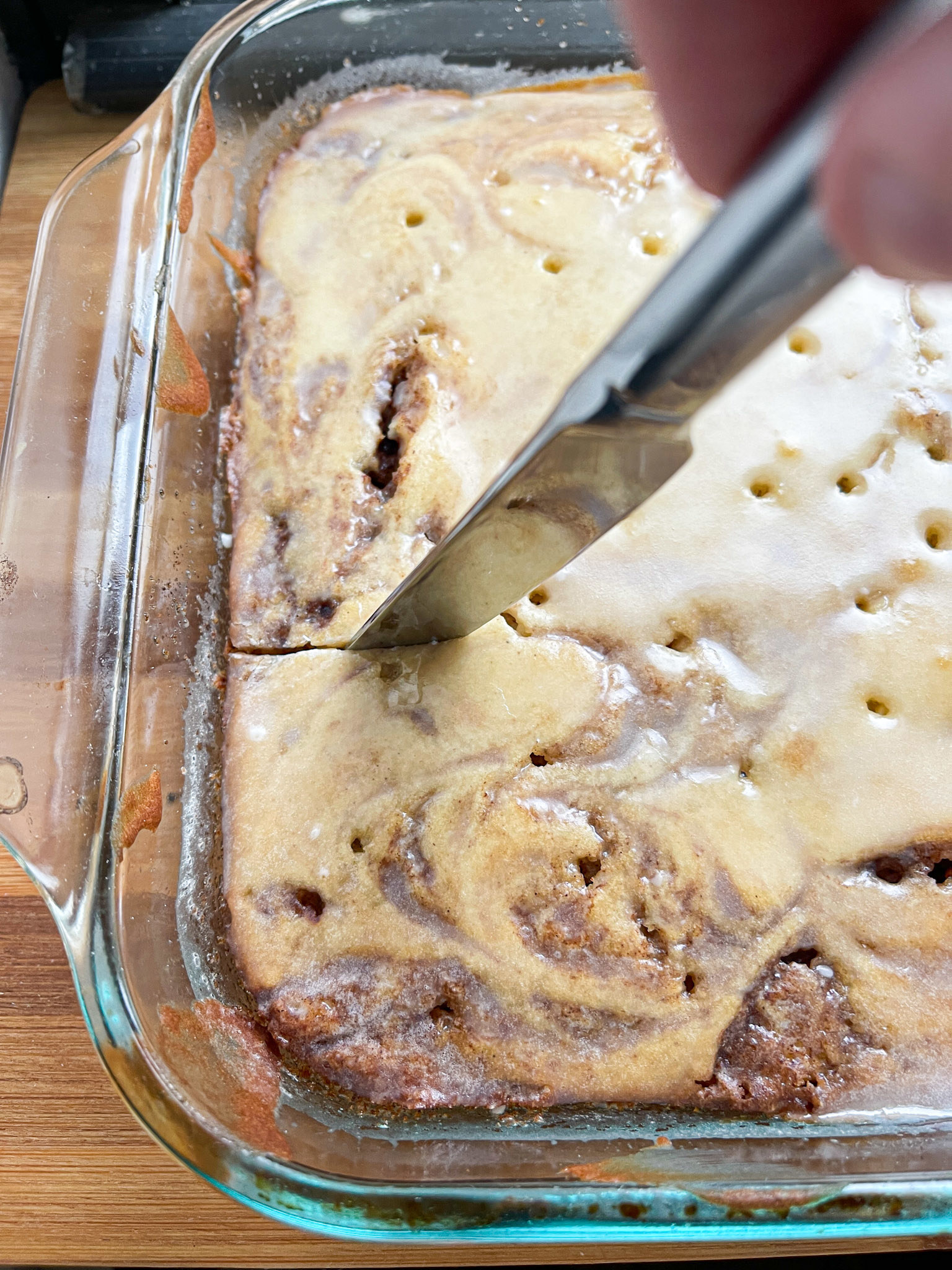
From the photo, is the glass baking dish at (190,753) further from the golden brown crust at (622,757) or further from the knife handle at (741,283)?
the knife handle at (741,283)

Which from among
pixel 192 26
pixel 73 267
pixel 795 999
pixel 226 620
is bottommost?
pixel 795 999

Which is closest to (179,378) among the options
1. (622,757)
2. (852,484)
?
(622,757)

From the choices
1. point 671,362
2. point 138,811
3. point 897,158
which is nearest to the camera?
point 897,158

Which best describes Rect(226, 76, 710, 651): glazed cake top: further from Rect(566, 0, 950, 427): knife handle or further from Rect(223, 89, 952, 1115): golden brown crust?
Rect(566, 0, 950, 427): knife handle

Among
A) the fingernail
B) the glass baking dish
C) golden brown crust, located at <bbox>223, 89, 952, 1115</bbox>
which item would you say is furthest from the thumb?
the glass baking dish

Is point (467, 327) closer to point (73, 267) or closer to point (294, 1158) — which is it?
point (73, 267)

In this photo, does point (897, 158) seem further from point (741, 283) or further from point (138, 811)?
point (138, 811)

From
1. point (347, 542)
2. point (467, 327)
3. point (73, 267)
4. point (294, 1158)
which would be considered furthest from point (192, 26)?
point (294, 1158)
